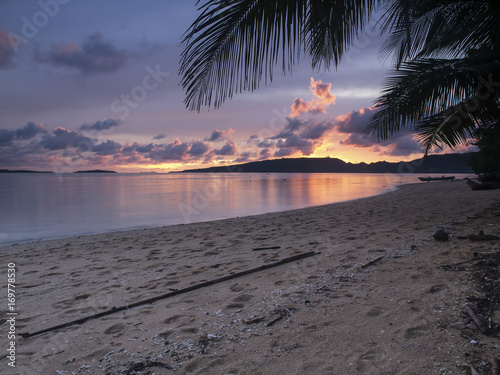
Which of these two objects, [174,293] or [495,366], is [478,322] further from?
[174,293]

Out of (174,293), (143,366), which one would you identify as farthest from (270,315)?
(174,293)

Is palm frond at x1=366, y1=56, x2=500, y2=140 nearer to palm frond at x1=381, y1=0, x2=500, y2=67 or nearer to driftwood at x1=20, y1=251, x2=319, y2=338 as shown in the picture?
palm frond at x1=381, y1=0, x2=500, y2=67

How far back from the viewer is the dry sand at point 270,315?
2.14 meters

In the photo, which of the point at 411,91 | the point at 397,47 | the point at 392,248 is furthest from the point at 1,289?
the point at 397,47

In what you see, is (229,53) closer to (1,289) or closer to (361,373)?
(361,373)

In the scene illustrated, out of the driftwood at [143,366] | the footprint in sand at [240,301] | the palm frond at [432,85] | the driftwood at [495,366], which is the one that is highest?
the palm frond at [432,85]

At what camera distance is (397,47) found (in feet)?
18.6

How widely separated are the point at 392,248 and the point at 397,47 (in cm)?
364

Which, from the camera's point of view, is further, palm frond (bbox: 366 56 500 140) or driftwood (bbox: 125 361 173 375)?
palm frond (bbox: 366 56 500 140)

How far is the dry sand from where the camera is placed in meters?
2.14
